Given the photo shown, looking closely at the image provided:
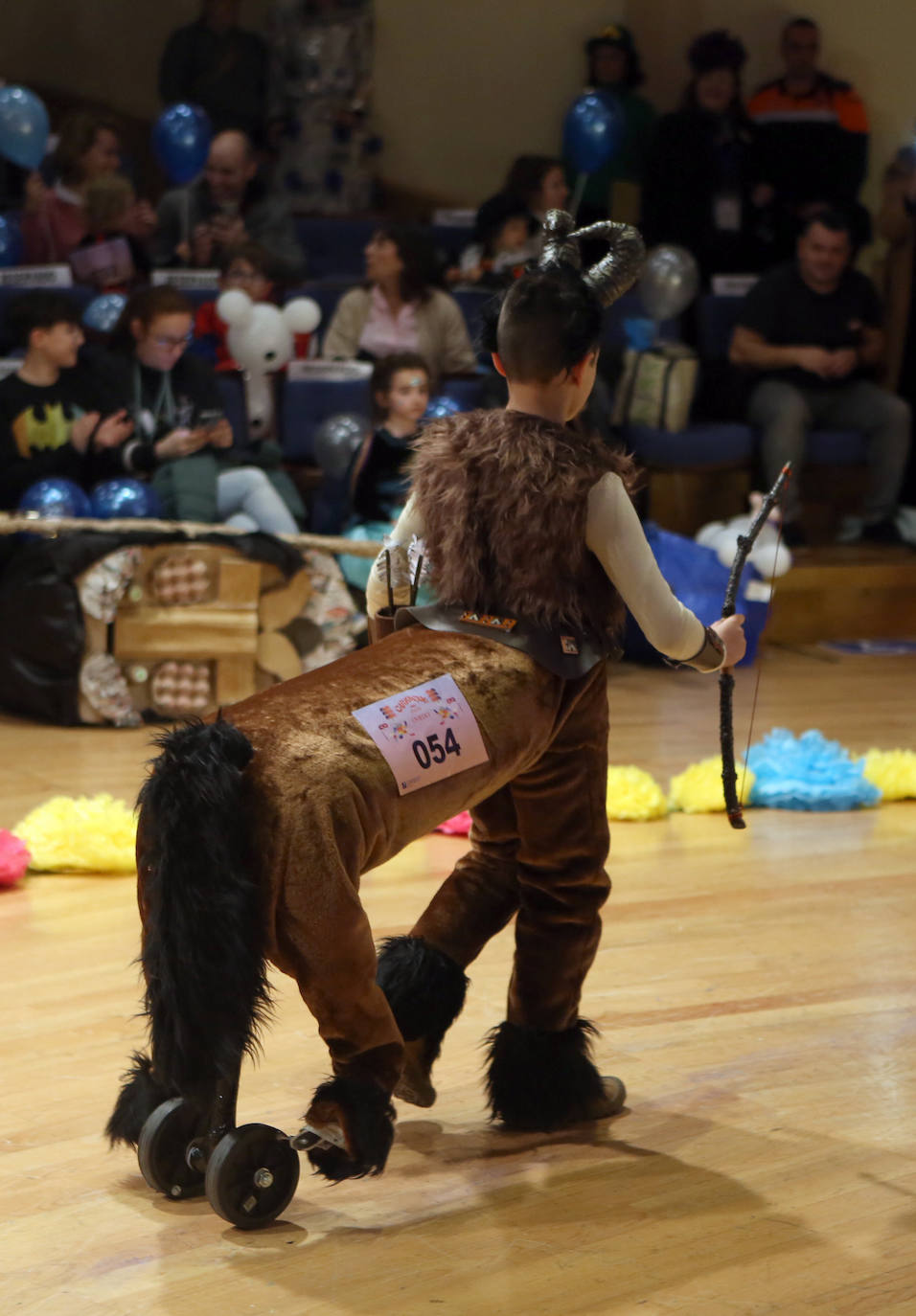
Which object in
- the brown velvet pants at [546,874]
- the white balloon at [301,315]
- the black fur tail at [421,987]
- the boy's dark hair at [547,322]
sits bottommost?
the black fur tail at [421,987]

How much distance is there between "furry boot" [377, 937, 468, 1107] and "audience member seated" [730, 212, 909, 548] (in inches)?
160

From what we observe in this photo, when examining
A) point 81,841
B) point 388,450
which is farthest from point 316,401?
point 81,841

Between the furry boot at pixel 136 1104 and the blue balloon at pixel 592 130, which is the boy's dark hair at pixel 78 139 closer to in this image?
the blue balloon at pixel 592 130

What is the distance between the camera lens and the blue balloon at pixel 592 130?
6.16 m

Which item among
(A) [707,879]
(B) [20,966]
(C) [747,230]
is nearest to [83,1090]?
(B) [20,966]

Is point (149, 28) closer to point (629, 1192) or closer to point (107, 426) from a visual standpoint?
point (107, 426)

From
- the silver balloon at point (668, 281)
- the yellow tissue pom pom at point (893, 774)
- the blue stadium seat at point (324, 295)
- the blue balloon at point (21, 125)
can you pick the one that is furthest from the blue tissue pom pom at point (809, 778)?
the blue balloon at point (21, 125)

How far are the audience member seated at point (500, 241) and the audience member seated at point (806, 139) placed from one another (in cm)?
130

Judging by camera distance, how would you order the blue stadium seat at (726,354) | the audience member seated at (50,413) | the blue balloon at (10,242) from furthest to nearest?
the blue stadium seat at (726,354) < the blue balloon at (10,242) < the audience member seated at (50,413)

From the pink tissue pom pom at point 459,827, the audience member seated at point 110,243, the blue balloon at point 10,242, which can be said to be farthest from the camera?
the audience member seated at point 110,243

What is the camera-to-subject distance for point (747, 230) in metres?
6.65

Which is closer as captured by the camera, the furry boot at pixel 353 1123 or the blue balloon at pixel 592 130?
the furry boot at pixel 353 1123

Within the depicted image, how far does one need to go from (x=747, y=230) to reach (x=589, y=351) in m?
4.87

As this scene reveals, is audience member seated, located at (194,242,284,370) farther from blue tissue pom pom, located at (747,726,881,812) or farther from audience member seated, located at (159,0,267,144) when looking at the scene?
blue tissue pom pom, located at (747,726,881,812)
